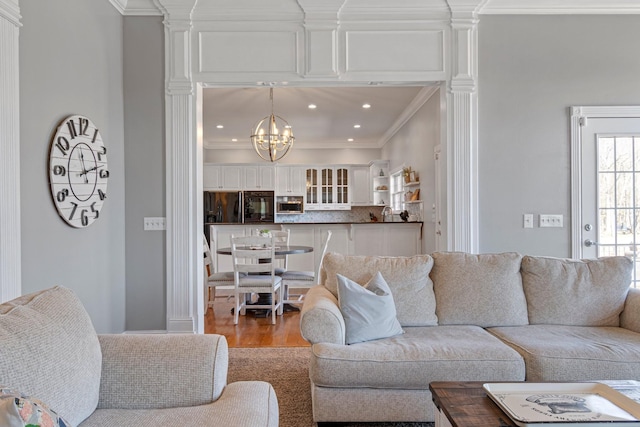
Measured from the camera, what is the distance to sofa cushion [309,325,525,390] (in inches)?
75.1

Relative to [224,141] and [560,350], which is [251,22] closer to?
[560,350]

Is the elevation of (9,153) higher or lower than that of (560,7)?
lower

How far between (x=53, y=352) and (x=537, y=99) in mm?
3858

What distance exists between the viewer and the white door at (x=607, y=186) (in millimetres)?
3492

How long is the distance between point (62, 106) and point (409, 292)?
257 centimetres

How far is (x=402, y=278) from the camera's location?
8.43 feet

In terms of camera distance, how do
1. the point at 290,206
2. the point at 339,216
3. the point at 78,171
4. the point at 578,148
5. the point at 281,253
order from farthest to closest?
1. the point at 339,216
2. the point at 290,206
3. the point at 281,253
4. the point at 578,148
5. the point at 78,171

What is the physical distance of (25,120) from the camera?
226 cm

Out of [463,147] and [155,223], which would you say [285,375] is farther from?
[463,147]

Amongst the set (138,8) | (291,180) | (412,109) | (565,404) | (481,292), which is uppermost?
(138,8)

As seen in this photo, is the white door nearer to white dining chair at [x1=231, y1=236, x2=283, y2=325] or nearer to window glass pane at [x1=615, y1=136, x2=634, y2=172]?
window glass pane at [x1=615, y1=136, x2=634, y2=172]

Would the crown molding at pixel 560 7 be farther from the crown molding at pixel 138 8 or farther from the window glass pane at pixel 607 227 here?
the crown molding at pixel 138 8

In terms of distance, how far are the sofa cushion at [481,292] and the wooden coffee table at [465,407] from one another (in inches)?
41.2

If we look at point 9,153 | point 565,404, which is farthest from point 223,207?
point 565,404
